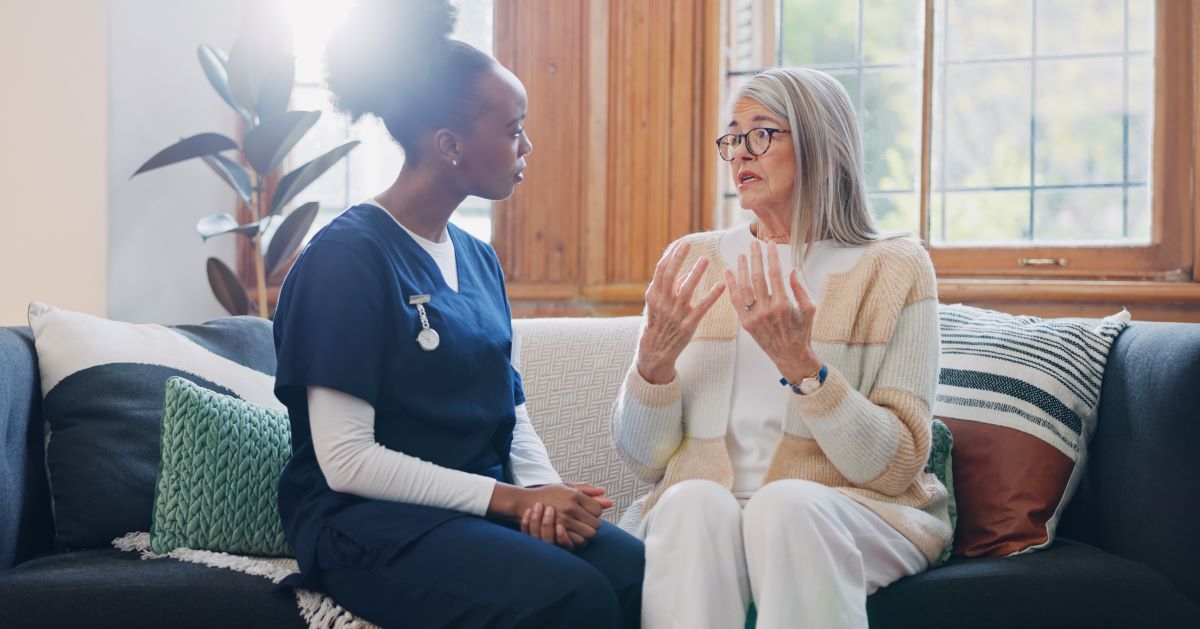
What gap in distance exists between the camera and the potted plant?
2.87m

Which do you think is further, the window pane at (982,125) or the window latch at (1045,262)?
the window pane at (982,125)

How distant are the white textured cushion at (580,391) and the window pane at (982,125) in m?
1.24

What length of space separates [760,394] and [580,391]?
52 cm

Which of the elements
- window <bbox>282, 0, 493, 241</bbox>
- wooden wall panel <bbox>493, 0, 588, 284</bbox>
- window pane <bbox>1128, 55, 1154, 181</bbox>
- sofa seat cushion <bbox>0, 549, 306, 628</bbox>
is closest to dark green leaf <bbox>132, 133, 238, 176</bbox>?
window <bbox>282, 0, 493, 241</bbox>

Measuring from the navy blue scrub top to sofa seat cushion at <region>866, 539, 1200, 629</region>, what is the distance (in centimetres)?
66

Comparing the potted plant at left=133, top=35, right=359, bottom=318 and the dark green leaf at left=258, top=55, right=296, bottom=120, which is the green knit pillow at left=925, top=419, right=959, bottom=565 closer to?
the potted plant at left=133, top=35, right=359, bottom=318

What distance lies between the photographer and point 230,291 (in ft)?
9.71

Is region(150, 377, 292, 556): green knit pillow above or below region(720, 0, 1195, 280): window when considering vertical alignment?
below

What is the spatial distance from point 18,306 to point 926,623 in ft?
8.69

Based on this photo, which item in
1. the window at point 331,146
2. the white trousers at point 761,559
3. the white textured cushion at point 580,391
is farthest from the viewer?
the window at point 331,146

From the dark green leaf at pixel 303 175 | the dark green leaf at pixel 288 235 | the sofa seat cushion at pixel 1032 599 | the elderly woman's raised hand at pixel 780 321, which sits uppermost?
the dark green leaf at pixel 303 175

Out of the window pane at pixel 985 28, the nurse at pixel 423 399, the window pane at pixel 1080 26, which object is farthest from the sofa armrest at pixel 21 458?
the window pane at pixel 1080 26

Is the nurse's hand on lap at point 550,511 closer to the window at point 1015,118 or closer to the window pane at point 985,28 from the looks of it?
the window at point 1015,118

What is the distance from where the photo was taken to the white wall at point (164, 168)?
121 inches
